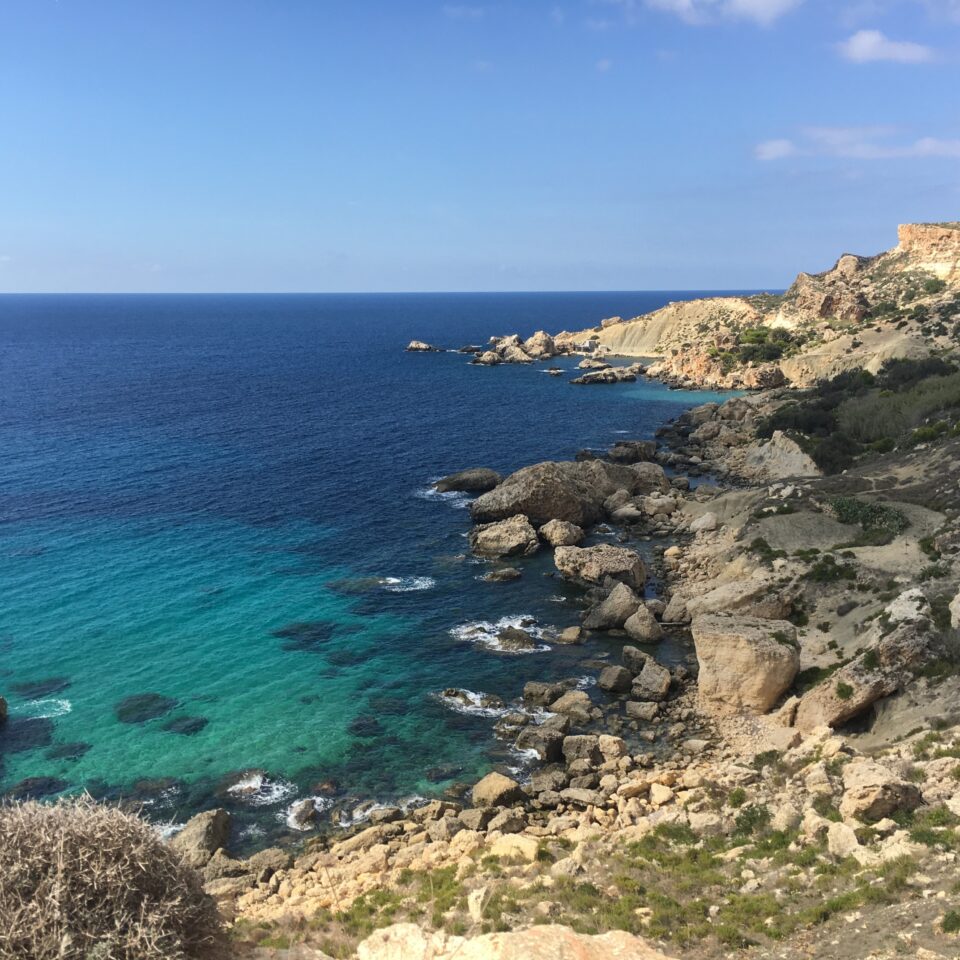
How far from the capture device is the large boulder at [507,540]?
60.8 meters

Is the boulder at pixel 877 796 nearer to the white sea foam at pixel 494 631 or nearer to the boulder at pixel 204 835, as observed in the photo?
the white sea foam at pixel 494 631

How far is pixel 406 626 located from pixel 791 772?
26.9 m

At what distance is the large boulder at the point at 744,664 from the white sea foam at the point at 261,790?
21698 mm

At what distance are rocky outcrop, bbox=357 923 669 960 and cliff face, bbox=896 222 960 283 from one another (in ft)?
497

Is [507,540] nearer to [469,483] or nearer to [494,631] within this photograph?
[494,631]

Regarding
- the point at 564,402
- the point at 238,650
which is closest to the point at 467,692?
the point at 238,650

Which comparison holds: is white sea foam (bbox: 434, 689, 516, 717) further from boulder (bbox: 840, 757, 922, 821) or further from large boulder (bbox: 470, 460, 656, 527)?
large boulder (bbox: 470, 460, 656, 527)

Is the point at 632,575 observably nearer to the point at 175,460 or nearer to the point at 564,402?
the point at 175,460

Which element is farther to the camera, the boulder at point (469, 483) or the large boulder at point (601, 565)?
the boulder at point (469, 483)

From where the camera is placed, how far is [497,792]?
32312mm

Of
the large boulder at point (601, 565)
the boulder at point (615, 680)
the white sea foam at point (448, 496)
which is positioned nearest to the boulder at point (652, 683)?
the boulder at point (615, 680)

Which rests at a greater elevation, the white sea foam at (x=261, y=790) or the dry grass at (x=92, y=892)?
the dry grass at (x=92, y=892)

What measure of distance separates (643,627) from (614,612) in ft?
8.22

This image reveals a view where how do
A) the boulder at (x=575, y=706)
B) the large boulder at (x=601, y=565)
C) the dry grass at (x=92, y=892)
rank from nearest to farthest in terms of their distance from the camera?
1. the dry grass at (x=92, y=892)
2. the boulder at (x=575, y=706)
3. the large boulder at (x=601, y=565)
